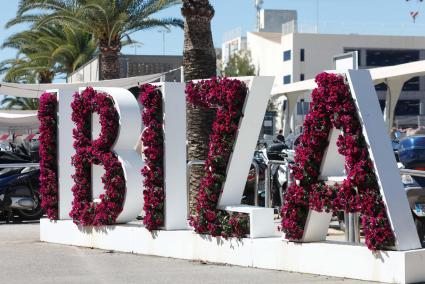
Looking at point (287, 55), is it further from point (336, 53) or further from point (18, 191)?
point (18, 191)

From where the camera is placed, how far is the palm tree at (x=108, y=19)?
98.4 feet

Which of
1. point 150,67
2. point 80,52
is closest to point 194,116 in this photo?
point 150,67

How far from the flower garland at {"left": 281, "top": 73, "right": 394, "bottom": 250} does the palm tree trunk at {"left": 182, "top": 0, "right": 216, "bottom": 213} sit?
588cm

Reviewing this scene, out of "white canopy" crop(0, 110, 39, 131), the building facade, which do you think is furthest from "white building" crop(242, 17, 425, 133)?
"white canopy" crop(0, 110, 39, 131)

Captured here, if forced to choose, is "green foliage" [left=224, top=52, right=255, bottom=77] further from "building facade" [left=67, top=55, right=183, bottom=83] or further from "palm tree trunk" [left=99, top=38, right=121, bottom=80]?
"palm tree trunk" [left=99, top=38, right=121, bottom=80]

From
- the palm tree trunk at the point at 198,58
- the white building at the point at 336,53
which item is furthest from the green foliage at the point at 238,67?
the palm tree trunk at the point at 198,58

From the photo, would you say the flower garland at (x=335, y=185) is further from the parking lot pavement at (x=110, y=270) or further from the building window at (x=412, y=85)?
the building window at (x=412, y=85)

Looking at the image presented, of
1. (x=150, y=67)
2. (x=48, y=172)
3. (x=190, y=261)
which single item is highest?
(x=150, y=67)

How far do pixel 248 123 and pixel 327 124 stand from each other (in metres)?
1.61

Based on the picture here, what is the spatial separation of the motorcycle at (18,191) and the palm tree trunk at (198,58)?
11.0 ft

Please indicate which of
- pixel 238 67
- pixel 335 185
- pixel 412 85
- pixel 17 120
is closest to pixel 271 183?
pixel 335 185

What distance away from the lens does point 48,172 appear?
44.4ft

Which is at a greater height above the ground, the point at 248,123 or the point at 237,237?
the point at 248,123

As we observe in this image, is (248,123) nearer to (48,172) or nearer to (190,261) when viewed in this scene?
(190,261)
